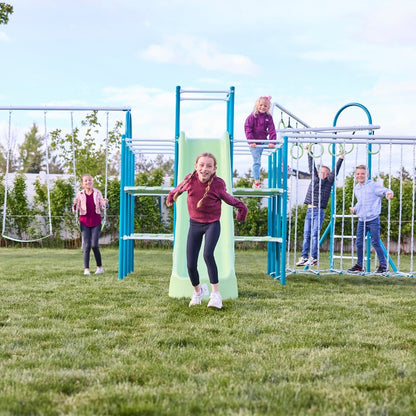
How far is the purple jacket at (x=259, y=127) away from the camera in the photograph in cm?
825

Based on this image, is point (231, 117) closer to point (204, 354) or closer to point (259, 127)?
point (259, 127)

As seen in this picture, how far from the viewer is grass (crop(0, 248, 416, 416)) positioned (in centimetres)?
247

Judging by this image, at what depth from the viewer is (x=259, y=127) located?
326 inches

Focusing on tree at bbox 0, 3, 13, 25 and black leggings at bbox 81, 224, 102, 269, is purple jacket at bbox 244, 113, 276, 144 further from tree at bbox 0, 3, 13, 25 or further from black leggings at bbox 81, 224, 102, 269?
tree at bbox 0, 3, 13, 25

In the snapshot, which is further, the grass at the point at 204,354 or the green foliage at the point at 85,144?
the green foliage at the point at 85,144

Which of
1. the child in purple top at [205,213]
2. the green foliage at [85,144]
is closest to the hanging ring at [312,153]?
the child in purple top at [205,213]

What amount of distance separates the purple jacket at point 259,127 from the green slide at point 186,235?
31.2 inches

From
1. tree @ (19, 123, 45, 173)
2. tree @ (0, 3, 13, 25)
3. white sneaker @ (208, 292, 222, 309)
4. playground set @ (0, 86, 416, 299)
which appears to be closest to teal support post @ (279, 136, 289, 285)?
playground set @ (0, 86, 416, 299)

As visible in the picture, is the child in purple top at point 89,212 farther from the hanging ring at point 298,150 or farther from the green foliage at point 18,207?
the green foliage at point 18,207

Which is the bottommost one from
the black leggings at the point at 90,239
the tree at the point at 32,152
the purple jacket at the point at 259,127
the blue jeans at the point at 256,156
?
the black leggings at the point at 90,239

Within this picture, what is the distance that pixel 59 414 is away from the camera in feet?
7.60

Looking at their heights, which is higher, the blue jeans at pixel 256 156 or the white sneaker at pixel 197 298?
the blue jeans at pixel 256 156

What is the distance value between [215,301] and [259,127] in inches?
156

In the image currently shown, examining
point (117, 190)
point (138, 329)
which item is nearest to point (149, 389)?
point (138, 329)
